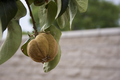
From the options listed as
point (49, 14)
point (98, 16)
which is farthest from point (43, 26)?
point (98, 16)

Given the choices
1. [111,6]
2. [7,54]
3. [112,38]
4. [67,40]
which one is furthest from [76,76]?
[111,6]

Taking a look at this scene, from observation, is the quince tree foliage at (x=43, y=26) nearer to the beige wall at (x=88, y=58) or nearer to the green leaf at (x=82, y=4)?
the green leaf at (x=82, y=4)

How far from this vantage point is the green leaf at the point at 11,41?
257 millimetres

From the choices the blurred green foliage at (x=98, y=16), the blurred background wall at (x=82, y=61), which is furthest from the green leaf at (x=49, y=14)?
the blurred green foliage at (x=98, y=16)

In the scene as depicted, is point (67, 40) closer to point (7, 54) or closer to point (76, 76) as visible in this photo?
point (76, 76)

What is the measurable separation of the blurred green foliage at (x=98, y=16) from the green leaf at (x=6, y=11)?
261 inches

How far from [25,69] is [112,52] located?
1009 mm

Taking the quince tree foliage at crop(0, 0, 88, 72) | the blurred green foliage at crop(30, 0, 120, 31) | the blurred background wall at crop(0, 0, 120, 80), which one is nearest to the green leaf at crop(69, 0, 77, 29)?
the quince tree foliage at crop(0, 0, 88, 72)

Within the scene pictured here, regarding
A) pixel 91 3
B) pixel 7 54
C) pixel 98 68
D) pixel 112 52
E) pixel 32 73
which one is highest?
pixel 7 54

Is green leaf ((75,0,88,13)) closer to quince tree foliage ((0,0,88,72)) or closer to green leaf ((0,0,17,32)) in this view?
quince tree foliage ((0,0,88,72))

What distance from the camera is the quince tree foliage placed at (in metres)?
0.21

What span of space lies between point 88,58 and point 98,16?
5.91 meters

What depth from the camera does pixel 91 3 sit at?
744 centimetres

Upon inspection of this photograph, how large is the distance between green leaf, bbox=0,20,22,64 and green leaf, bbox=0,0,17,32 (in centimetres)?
6
